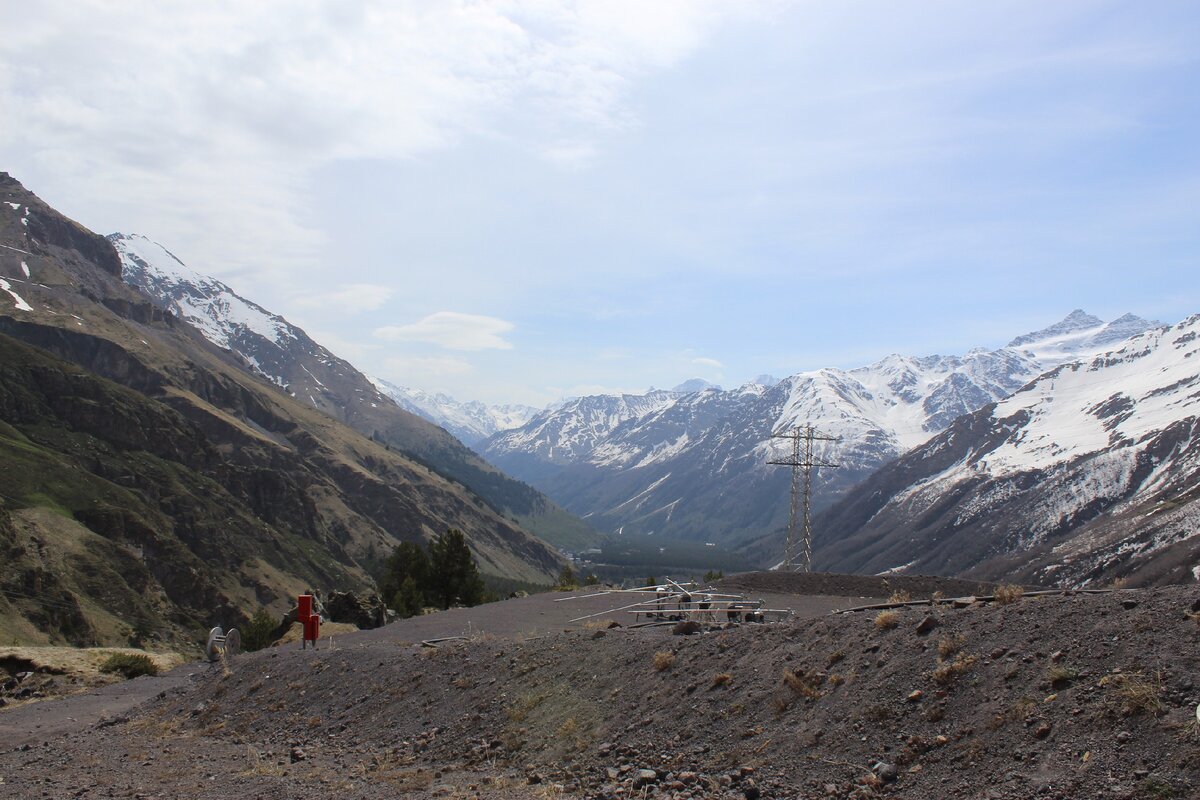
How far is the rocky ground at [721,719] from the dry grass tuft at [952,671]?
34mm

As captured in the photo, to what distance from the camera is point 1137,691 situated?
11.5 meters

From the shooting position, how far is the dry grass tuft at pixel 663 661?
1845cm

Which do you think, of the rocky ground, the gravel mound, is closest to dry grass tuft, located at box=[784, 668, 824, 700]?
the rocky ground

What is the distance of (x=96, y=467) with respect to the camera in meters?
169

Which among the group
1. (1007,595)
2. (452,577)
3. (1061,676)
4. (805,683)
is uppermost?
(1007,595)

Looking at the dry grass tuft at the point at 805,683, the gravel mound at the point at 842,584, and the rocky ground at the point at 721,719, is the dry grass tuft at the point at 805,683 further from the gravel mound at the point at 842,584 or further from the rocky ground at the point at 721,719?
the gravel mound at the point at 842,584

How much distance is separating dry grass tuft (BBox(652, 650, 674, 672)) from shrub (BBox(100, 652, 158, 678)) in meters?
27.7

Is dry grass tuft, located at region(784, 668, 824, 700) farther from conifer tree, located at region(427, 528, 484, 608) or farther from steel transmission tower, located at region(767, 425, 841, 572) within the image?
conifer tree, located at region(427, 528, 484, 608)

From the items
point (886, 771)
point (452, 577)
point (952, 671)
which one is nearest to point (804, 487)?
point (452, 577)

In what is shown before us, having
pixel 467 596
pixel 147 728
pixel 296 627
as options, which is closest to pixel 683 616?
pixel 147 728

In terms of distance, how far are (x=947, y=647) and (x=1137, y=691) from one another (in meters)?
3.41

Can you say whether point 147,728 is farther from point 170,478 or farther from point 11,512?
→ point 170,478

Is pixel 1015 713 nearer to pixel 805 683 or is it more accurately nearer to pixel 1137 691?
pixel 1137 691

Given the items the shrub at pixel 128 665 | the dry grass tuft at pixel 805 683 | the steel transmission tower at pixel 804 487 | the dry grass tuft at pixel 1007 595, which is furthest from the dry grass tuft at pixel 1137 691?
the steel transmission tower at pixel 804 487
